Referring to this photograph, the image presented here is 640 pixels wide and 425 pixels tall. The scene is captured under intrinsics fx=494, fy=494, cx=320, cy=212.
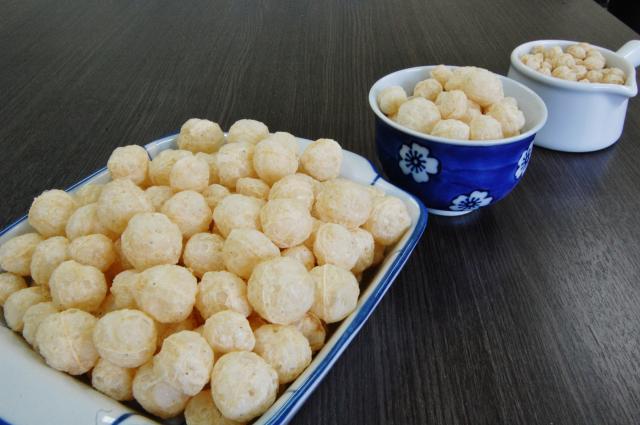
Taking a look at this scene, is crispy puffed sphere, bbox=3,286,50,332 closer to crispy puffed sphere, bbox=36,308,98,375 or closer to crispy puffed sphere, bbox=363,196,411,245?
crispy puffed sphere, bbox=36,308,98,375

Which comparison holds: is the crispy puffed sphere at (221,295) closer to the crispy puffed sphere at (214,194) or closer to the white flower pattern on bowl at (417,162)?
the crispy puffed sphere at (214,194)

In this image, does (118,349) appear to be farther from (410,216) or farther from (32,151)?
(32,151)

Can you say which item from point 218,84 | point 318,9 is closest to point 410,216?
point 218,84

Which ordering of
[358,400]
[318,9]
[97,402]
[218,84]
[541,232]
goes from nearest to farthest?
[97,402] < [358,400] < [541,232] < [218,84] < [318,9]

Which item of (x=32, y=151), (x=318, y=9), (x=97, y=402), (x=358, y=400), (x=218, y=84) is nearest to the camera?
(x=97, y=402)

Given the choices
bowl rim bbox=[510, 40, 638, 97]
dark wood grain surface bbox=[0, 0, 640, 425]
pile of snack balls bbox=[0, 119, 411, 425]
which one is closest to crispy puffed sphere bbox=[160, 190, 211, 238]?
pile of snack balls bbox=[0, 119, 411, 425]
